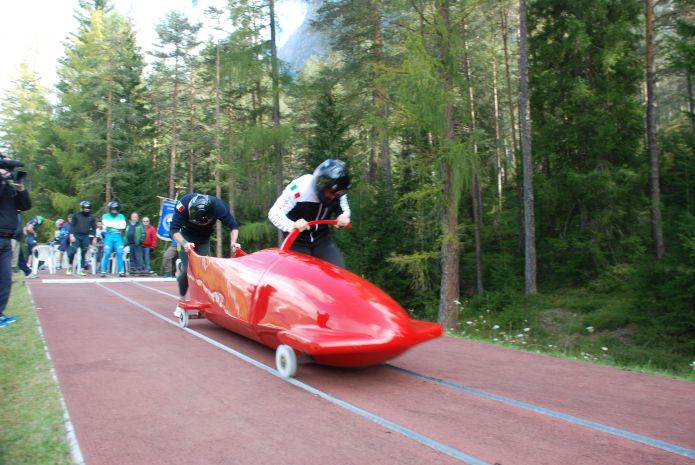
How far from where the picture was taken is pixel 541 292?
76.1 feet

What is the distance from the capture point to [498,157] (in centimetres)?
3322

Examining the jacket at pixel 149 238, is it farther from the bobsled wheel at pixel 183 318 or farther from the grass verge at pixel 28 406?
the grass verge at pixel 28 406

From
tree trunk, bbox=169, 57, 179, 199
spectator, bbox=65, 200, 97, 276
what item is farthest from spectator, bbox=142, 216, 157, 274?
tree trunk, bbox=169, 57, 179, 199

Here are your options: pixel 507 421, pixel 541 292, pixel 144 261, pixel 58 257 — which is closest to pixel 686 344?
pixel 541 292

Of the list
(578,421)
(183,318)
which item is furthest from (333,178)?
(578,421)

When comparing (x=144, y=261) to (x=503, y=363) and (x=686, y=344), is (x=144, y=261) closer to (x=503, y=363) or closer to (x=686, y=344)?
(x=503, y=363)

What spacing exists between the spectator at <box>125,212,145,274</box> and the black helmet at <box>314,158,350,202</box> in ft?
39.1

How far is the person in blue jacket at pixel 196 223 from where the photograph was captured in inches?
277

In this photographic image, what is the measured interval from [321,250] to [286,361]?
198 centimetres

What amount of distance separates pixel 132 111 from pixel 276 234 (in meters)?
17.2

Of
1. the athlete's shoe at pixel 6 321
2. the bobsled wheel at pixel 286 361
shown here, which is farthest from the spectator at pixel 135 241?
the bobsled wheel at pixel 286 361

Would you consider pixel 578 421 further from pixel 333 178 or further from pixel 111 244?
pixel 111 244

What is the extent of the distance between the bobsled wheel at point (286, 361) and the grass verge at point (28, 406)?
1.65 metres

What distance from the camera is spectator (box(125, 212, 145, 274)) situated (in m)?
16.2
